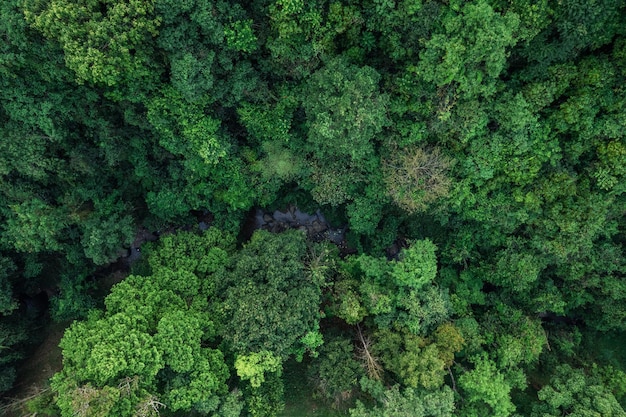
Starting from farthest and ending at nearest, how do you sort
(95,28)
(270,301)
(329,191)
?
(329,191), (270,301), (95,28)

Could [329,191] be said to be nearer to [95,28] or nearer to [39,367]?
[95,28]

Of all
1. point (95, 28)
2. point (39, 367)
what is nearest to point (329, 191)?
point (95, 28)

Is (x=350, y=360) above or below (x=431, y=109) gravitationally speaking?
below

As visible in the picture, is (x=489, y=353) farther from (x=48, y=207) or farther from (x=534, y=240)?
(x=48, y=207)

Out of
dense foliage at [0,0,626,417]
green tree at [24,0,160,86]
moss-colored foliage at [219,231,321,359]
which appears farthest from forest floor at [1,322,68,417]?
green tree at [24,0,160,86]

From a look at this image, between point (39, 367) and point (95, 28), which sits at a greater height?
point (95, 28)

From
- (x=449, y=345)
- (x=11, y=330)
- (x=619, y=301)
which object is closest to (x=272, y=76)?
(x=449, y=345)

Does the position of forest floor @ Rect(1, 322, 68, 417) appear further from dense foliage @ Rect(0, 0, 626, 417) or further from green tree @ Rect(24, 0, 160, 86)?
green tree @ Rect(24, 0, 160, 86)

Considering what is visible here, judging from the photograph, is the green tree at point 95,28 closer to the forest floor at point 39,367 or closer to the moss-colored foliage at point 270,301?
the moss-colored foliage at point 270,301
